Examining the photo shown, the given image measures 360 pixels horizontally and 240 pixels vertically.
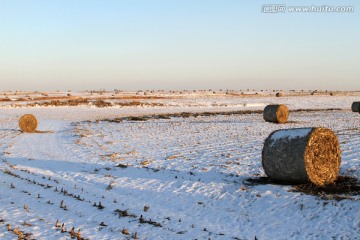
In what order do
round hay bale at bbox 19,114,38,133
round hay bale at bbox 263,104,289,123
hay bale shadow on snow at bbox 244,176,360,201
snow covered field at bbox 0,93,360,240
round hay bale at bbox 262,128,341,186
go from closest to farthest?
snow covered field at bbox 0,93,360,240, hay bale shadow on snow at bbox 244,176,360,201, round hay bale at bbox 262,128,341,186, round hay bale at bbox 19,114,38,133, round hay bale at bbox 263,104,289,123

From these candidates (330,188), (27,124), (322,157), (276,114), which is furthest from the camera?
(276,114)

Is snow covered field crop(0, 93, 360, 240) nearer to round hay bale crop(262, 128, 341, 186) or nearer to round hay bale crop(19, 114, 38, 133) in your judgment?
round hay bale crop(262, 128, 341, 186)

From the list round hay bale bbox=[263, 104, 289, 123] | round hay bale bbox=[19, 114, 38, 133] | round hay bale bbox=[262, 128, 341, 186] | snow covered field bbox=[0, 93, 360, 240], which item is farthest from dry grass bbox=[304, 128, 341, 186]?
round hay bale bbox=[19, 114, 38, 133]

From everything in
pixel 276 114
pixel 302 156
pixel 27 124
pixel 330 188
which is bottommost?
pixel 330 188

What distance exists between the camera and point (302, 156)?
10.4 meters

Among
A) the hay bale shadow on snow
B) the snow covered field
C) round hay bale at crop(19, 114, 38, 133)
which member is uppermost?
round hay bale at crop(19, 114, 38, 133)

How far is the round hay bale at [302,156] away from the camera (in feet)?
34.3

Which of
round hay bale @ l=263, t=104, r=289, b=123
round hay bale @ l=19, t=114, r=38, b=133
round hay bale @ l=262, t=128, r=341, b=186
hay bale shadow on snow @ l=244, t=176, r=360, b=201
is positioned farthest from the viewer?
round hay bale @ l=263, t=104, r=289, b=123

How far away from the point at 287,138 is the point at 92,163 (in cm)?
761

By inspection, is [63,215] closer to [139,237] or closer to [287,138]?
[139,237]

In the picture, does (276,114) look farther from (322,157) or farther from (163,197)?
(163,197)

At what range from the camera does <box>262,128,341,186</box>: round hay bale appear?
34.3 feet

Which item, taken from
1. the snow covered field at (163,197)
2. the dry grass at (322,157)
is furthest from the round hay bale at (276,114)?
the dry grass at (322,157)

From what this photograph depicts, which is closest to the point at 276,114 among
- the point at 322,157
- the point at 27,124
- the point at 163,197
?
the point at 27,124
